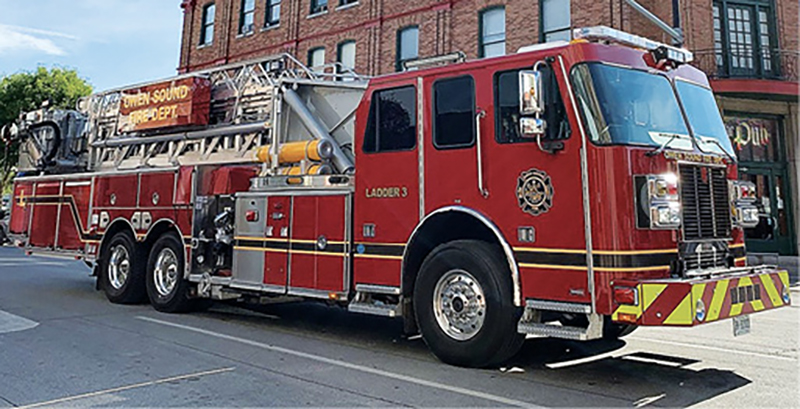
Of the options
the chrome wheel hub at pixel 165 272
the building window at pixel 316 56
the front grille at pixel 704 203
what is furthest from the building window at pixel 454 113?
the building window at pixel 316 56

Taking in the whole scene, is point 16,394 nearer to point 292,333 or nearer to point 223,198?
point 292,333

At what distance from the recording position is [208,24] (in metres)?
27.9

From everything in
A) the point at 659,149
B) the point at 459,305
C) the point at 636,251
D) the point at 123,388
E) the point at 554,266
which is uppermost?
the point at 659,149

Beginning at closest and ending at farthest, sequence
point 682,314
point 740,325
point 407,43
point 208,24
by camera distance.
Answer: point 682,314 < point 740,325 < point 407,43 < point 208,24

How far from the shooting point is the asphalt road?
4.83 metres

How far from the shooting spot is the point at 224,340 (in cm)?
713

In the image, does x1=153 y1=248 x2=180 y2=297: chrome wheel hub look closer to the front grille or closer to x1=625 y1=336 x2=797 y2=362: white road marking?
x1=625 y1=336 x2=797 y2=362: white road marking

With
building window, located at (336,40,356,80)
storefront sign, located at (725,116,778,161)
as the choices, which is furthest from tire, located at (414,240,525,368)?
building window, located at (336,40,356,80)

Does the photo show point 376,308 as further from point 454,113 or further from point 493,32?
point 493,32

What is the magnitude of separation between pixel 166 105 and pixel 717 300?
8767mm

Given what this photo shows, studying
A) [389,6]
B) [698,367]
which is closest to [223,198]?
[698,367]

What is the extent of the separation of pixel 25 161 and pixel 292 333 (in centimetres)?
891

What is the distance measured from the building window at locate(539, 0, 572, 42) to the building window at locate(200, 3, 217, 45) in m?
16.4

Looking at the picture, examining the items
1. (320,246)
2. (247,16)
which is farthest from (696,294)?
(247,16)
